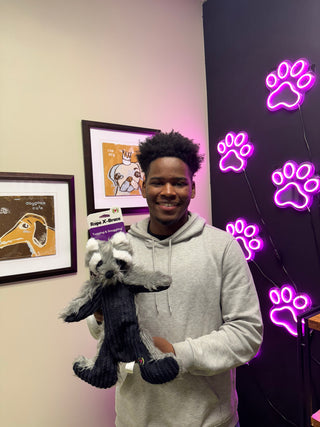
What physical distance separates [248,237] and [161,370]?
3.42 feet

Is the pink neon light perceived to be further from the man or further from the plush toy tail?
the plush toy tail

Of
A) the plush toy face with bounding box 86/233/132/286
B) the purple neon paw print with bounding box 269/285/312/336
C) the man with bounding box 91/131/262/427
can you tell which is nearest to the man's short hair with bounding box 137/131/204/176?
the man with bounding box 91/131/262/427

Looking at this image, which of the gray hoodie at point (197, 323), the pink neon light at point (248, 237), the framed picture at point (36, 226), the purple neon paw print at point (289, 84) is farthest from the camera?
the pink neon light at point (248, 237)

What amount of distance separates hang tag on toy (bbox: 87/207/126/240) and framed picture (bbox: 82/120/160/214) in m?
0.54

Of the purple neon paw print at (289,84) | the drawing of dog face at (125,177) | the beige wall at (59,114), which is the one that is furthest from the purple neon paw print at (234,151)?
the drawing of dog face at (125,177)

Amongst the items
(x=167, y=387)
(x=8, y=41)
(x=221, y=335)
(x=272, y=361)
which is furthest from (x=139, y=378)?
(x=8, y=41)

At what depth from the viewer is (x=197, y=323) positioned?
35.2 inches

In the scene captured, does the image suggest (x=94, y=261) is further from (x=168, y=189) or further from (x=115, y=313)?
(x=168, y=189)

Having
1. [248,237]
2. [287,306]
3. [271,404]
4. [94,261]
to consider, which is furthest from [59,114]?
[271,404]

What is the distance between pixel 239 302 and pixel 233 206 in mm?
891

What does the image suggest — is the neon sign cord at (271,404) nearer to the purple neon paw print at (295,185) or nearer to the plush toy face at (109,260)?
the purple neon paw print at (295,185)

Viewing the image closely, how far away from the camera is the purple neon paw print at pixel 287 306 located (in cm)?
136

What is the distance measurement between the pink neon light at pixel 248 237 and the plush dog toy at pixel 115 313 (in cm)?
94

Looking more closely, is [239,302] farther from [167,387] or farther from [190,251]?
[167,387]
